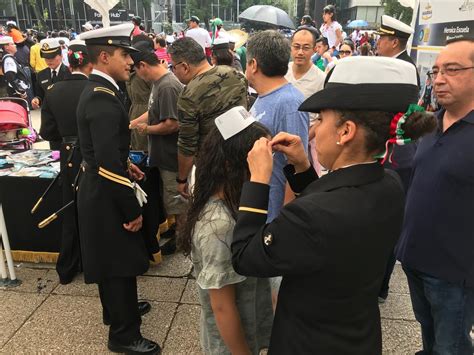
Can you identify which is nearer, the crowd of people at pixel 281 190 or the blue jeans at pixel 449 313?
the crowd of people at pixel 281 190

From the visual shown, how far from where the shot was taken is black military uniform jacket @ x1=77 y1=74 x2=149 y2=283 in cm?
222

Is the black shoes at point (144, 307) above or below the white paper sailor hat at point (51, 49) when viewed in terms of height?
below

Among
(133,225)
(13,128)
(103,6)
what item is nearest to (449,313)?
(133,225)

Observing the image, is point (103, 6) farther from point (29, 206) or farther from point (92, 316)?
point (92, 316)

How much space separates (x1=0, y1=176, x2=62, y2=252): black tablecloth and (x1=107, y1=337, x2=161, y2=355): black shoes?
4.92 ft

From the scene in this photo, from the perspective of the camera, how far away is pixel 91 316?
3.05 metres

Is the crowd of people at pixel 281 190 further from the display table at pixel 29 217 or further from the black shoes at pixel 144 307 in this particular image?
the display table at pixel 29 217

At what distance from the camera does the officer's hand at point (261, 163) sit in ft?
4.21

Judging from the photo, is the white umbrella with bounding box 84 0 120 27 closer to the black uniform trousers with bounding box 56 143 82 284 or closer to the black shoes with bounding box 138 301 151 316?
the black uniform trousers with bounding box 56 143 82 284

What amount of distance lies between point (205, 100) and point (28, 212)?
204cm

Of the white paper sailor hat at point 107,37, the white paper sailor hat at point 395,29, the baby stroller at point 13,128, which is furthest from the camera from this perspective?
the baby stroller at point 13,128

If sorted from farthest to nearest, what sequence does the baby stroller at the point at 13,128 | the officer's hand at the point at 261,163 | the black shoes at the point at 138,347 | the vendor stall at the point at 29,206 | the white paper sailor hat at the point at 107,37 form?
the baby stroller at the point at 13,128
the vendor stall at the point at 29,206
the black shoes at the point at 138,347
the white paper sailor hat at the point at 107,37
the officer's hand at the point at 261,163

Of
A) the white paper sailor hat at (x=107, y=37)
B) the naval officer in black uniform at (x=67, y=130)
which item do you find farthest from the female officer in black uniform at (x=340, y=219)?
the naval officer in black uniform at (x=67, y=130)

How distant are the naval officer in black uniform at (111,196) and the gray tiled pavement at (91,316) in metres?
0.26
